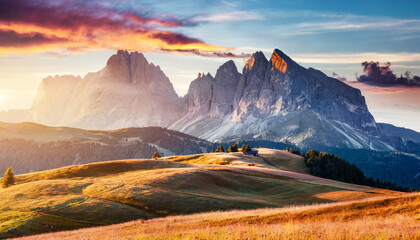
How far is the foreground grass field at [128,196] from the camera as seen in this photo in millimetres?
51406

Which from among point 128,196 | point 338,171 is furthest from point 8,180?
point 338,171

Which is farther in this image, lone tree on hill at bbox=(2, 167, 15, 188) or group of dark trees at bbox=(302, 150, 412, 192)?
group of dark trees at bbox=(302, 150, 412, 192)

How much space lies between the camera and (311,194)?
78.5 metres

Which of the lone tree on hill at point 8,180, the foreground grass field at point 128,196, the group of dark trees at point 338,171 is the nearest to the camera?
the foreground grass field at point 128,196

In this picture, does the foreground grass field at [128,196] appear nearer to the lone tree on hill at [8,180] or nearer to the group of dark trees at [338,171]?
the lone tree on hill at [8,180]

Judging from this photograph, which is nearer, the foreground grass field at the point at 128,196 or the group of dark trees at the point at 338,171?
the foreground grass field at the point at 128,196

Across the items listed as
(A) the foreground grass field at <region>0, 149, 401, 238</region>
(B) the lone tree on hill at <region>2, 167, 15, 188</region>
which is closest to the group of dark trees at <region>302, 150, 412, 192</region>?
(A) the foreground grass field at <region>0, 149, 401, 238</region>

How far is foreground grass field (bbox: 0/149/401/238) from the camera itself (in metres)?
51.4

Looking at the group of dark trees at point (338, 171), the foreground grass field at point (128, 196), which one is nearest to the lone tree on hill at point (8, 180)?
the foreground grass field at point (128, 196)

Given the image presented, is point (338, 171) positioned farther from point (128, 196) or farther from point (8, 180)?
point (8, 180)

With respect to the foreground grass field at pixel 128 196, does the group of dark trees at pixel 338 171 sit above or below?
below

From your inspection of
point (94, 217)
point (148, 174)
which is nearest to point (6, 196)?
point (94, 217)

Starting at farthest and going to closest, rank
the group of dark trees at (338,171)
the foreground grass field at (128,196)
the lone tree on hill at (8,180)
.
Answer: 1. the group of dark trees at (338,171)
2. the lone tree on hill at (8,180)
3. the foreground grass field at (128,196)

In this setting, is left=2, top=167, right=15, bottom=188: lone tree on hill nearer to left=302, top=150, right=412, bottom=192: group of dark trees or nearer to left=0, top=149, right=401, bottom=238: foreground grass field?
left=0, top=149, right=401, bottom=238: foreground grass field
